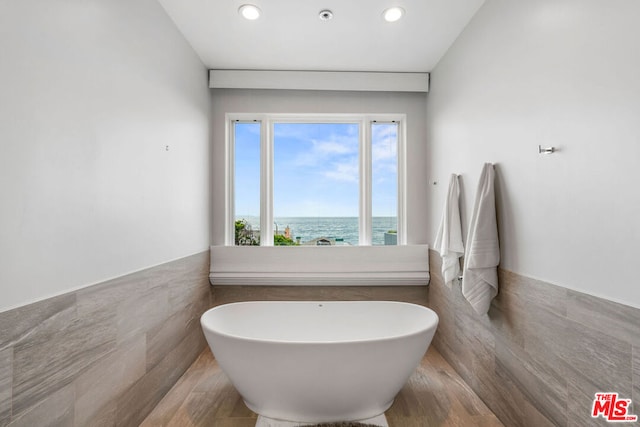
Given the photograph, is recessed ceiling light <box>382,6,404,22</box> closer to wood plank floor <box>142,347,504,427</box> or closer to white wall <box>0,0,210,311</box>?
white wall <box>0,0,210,311</box>

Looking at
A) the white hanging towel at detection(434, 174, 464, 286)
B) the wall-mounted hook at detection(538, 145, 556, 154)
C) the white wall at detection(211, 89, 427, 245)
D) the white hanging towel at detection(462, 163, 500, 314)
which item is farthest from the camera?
the white wall at detection(211, 89, 427, 245)

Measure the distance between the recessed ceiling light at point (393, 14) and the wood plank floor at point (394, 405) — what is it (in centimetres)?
246

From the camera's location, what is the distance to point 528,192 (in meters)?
1.76

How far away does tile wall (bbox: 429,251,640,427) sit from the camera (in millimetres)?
1244

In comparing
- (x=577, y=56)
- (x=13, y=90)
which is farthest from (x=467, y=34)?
(x=13, y=90)

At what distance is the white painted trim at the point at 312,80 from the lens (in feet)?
10.2

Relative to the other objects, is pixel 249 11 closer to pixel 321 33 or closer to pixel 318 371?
pixel 321 33

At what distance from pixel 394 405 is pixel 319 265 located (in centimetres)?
131

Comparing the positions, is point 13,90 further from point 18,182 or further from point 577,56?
point 577,56

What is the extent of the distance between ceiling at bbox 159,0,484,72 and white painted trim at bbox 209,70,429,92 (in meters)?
0.05

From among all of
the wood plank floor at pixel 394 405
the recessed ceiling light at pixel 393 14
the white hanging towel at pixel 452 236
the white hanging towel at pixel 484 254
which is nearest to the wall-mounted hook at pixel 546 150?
the white hanging towel at pixel 484 254

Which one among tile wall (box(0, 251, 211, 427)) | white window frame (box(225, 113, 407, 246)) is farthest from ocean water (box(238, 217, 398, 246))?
tile wall (box(0, 251, 211, 427))

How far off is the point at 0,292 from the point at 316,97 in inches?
106

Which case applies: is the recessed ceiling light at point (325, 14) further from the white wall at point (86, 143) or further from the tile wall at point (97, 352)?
the tile wall at point (97, 352)
